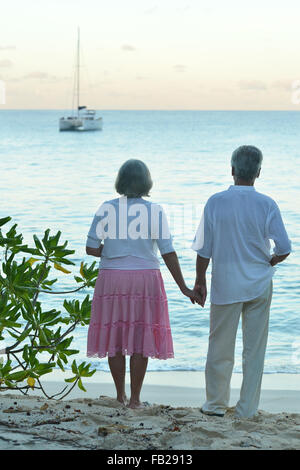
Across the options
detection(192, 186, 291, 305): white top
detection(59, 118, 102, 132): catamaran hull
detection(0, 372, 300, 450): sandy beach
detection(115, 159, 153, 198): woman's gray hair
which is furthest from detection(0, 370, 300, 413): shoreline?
detection(59, 118, 102, 132): catamaran hull

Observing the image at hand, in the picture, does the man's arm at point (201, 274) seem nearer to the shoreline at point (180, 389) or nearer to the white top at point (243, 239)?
the white top at point (243, 239)

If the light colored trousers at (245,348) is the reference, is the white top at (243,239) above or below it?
above

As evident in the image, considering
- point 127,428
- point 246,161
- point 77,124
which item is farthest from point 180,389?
point 77,124

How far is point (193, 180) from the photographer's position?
30516 mm

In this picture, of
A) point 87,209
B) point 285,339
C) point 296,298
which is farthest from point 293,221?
point 285,339

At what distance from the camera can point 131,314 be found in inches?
154

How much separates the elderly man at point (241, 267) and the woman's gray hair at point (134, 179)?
0.35 m

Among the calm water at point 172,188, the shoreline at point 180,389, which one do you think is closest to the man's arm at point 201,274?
the shoreline at point 180,389

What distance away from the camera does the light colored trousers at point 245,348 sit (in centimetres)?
381

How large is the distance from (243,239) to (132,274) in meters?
0.62

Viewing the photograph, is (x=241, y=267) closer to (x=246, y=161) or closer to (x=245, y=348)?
(x=245, y=348)
